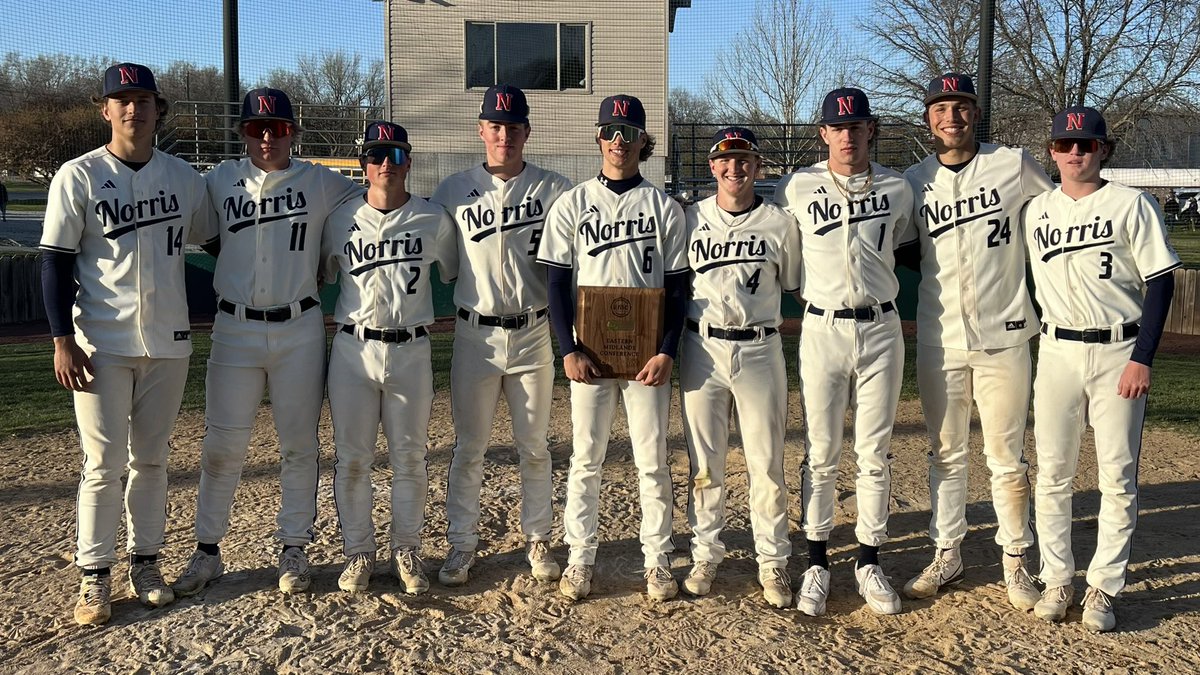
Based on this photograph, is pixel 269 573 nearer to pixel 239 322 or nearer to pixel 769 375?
pixel 239 322

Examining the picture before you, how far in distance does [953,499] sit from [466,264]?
2.43 m

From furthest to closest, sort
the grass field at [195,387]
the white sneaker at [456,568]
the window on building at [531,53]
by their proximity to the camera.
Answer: the window on building at [531,53] < the grass field at [195,387] < the white sneaker at [456,568]

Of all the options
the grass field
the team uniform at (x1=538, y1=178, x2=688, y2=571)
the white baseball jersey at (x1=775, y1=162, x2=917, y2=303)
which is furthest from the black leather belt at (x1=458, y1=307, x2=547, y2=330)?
the grass field

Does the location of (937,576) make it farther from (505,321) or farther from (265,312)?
(265,312)

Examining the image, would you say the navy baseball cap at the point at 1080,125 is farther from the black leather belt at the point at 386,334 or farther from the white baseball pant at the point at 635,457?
the black leather belt at the point at 386,334

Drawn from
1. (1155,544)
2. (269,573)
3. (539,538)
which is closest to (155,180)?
(269,573)

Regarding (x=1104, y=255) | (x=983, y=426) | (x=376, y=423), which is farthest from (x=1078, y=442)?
(x=376, y=423)

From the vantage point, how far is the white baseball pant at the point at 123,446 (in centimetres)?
408

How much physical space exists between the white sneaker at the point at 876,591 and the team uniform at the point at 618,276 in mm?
873

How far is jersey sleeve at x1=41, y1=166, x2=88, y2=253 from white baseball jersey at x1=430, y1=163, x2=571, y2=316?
57.4 inches

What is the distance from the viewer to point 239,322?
4215 mm

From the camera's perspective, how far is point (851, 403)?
170 inches

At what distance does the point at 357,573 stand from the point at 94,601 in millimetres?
1057

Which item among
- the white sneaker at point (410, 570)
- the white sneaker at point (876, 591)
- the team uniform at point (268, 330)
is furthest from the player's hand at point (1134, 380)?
the team uniform at point (268, 330)
